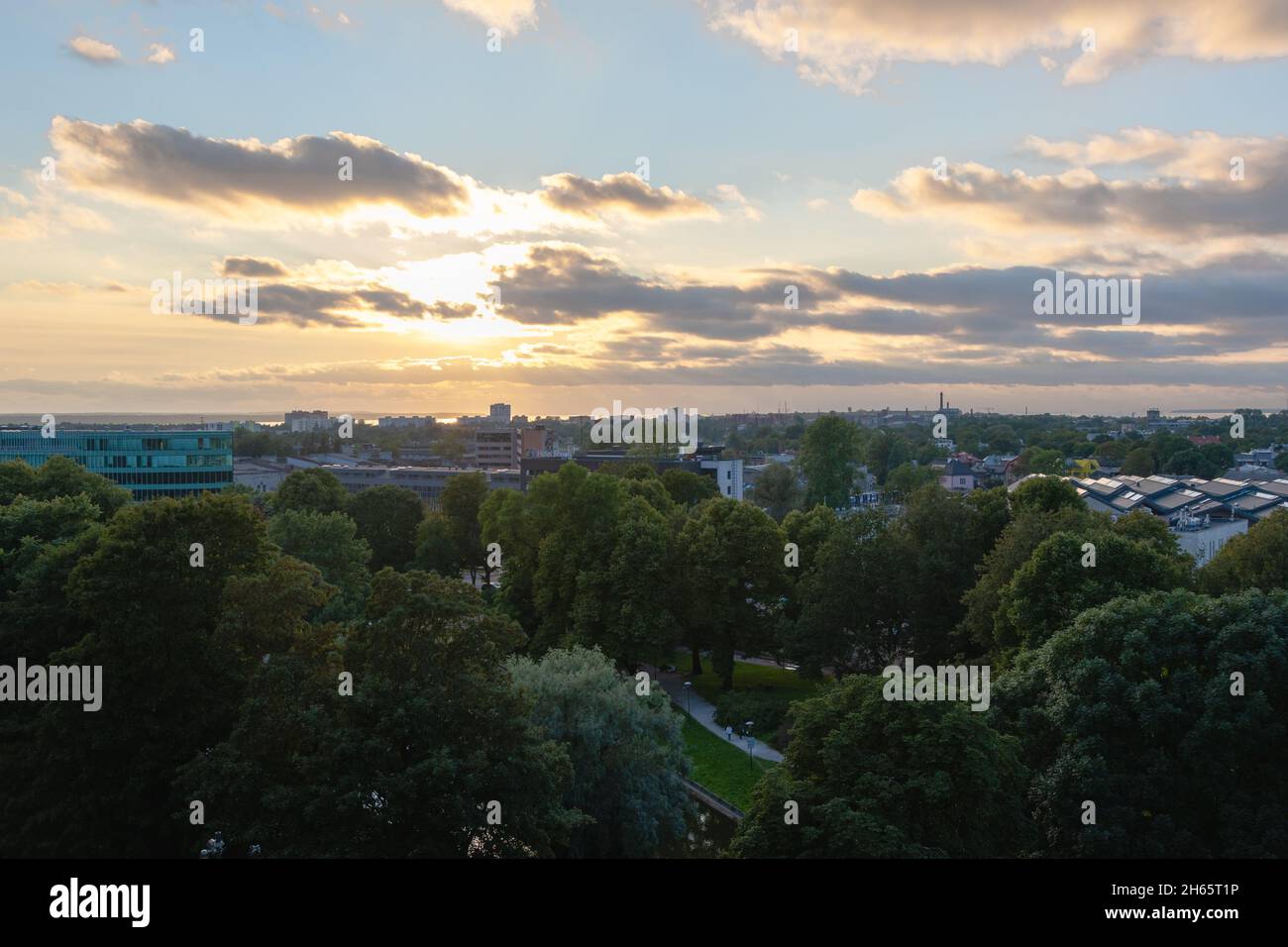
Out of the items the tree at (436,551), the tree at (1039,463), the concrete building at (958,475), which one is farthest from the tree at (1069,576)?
the concrete building at (958,475)

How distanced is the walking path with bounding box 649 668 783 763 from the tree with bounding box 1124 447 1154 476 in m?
110

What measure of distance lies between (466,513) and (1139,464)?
11005 cm

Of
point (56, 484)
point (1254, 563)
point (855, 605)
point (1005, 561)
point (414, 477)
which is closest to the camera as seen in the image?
point (1005, 561)

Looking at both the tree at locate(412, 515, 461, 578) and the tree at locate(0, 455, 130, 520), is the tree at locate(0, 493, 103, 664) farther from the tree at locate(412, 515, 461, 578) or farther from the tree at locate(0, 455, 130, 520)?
the tree at locate(412, 515, 461, 578)

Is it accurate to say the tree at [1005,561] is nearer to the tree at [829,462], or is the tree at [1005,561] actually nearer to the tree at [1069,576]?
the tree at [1069,576]

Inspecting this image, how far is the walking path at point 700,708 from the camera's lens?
108 feet

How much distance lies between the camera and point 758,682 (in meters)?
42.2

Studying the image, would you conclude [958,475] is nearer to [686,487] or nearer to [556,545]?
[686,487]

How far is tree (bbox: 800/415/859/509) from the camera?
3164 inches

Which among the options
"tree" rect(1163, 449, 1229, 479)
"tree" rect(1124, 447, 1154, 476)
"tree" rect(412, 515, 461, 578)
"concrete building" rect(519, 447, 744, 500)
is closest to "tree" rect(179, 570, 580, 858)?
"tree" rect(412, 515, 461, 578)

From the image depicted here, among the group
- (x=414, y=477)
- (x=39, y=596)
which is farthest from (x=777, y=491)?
(x=39, y=596)
